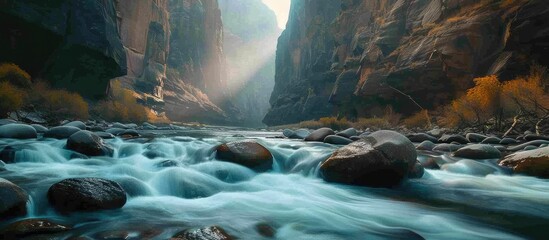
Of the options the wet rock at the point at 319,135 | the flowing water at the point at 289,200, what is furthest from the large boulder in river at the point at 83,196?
the wet rock at the point at 319,135

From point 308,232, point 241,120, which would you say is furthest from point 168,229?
point 241,120

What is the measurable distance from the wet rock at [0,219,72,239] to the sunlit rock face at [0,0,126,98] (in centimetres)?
2265

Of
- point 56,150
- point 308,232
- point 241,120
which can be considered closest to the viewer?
point 308,232

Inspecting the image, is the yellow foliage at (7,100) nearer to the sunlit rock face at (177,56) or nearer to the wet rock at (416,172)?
the wet rock at (416,172)

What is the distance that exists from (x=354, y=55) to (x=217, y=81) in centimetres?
7778

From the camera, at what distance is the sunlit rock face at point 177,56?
5256 cm

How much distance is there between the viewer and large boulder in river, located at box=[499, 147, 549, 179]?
20.3ft

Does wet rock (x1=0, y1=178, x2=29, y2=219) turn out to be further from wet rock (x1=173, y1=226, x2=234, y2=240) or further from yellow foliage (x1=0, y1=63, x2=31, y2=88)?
yellow foliage (x1=0, y1=63, x2=31, y2=88)

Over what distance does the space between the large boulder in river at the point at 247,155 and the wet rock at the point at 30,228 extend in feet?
12.1

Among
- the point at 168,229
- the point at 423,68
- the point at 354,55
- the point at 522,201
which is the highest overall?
the point at 354,55

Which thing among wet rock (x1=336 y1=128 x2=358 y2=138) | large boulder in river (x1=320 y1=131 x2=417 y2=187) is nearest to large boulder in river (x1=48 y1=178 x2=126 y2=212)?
large boulder in river (x1=320 y1=131 x2=417 y2=187)

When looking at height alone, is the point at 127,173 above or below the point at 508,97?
below

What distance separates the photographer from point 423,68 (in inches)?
1031

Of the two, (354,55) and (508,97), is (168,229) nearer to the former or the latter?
(508,97)
